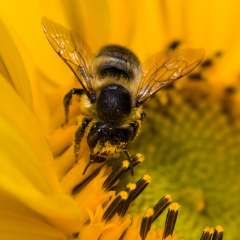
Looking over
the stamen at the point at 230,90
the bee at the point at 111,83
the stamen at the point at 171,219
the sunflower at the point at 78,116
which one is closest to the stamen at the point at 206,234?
the sunflower at the point at 78,116

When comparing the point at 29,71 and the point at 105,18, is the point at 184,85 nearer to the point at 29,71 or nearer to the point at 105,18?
the point at 105,18

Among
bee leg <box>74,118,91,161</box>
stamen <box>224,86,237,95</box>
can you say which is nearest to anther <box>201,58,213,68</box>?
stamen <box>224,86,237,95</box>

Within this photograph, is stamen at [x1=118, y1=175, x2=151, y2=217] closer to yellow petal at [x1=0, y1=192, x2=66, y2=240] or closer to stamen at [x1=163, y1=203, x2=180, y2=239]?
stamen at [x1=163, y1=203, x2=180, y2=239]

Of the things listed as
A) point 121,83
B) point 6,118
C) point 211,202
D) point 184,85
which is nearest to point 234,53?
point 184,85

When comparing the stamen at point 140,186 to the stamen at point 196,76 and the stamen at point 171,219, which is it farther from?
the stamen at point 196,76

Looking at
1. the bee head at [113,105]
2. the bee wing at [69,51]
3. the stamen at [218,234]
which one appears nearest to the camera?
the bee head at [113,105]

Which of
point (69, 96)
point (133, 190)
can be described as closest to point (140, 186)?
point (133, 190)
